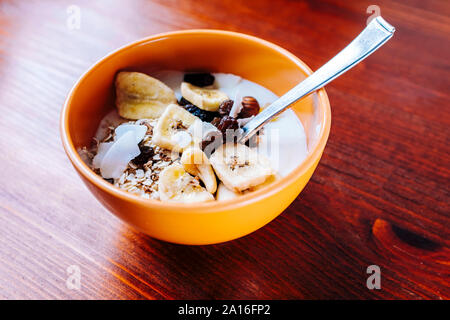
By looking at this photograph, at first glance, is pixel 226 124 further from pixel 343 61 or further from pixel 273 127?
pixel 343 61

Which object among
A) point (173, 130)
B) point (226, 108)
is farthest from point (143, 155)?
→ point (226, 108)

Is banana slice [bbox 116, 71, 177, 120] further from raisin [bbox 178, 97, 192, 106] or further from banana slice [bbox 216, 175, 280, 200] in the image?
banana slice [bbox 216, 175, 280, 200]

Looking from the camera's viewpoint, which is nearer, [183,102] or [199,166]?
[199,166]

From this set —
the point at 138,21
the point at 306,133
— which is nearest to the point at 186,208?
the point at 306,133

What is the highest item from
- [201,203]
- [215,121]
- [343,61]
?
[343,61]

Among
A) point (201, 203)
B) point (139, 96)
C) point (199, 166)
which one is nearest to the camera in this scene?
point (201, 203)
